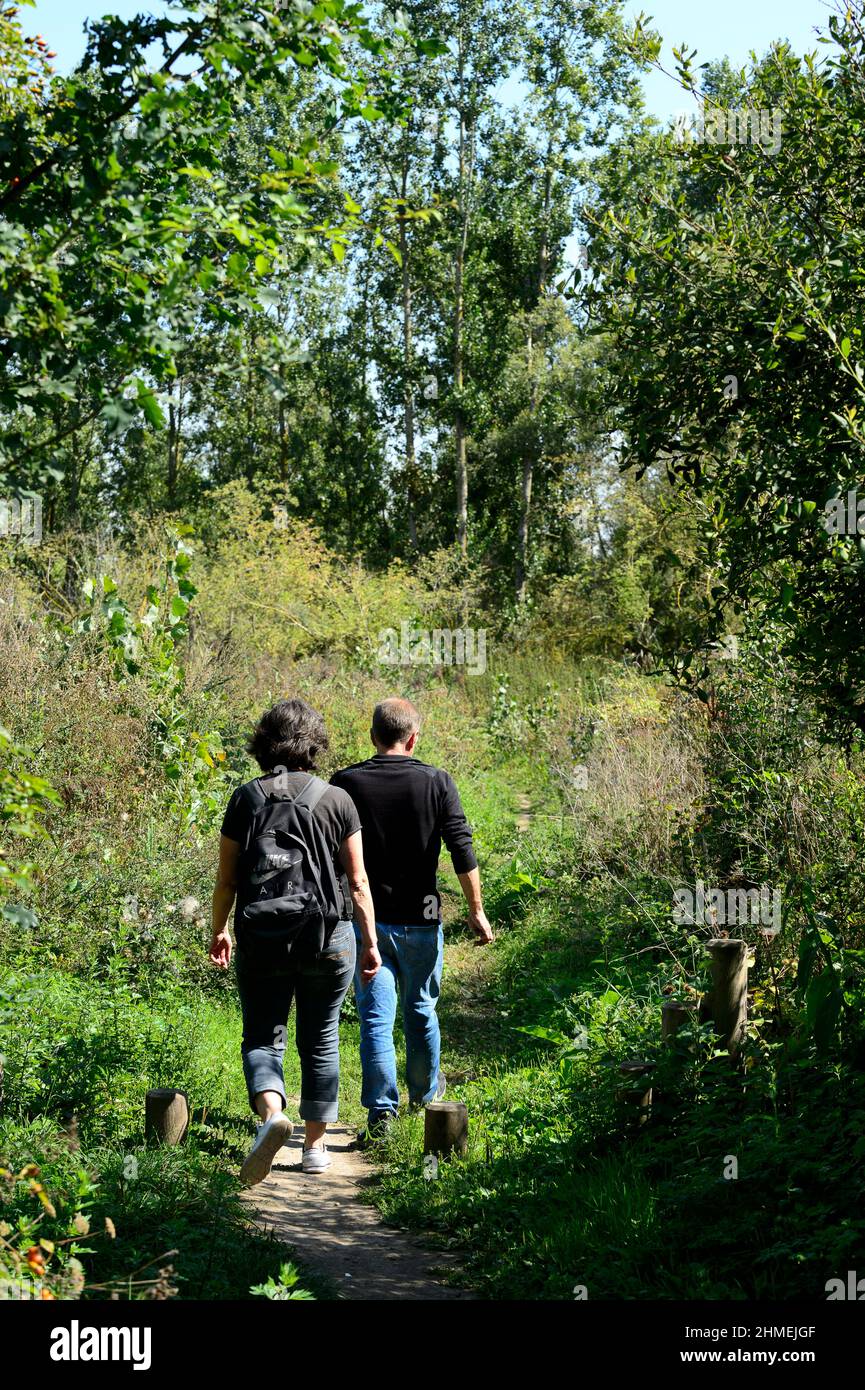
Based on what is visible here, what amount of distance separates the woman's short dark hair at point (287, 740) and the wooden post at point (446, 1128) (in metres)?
1.68

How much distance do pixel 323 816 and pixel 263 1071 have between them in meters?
1.08

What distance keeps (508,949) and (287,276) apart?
282 inches

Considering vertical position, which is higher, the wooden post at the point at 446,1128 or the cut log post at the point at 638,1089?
the cut log post at the point at 638,1089

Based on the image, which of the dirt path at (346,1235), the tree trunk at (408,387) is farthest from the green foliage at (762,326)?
the tree trunk at (408,387)

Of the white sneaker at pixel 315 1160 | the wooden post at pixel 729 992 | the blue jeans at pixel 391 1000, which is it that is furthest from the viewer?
the blue jeans at pixel 391 1000

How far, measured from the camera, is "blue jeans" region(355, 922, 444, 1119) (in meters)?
5.79

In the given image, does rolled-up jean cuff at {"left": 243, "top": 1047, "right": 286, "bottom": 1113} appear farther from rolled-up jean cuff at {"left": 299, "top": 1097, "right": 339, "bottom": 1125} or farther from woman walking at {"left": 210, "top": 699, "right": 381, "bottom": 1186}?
rolled-up jean cuff at {"left": 299, "top": 1097, "right": 339, "bottom": 1125}

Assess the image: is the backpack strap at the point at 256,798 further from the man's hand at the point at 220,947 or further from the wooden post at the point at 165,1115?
the wooden post at the point at 165,1115

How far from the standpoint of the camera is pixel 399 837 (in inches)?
231

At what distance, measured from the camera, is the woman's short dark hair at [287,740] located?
525 centimetres

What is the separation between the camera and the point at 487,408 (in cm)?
3122

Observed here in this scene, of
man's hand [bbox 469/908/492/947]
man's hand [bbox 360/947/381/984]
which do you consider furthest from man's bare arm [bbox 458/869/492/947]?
man's hand [bbox 360/947/381/984]

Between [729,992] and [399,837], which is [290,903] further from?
[729,992]

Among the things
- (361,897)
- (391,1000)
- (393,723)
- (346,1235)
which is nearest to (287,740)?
(361,897)
